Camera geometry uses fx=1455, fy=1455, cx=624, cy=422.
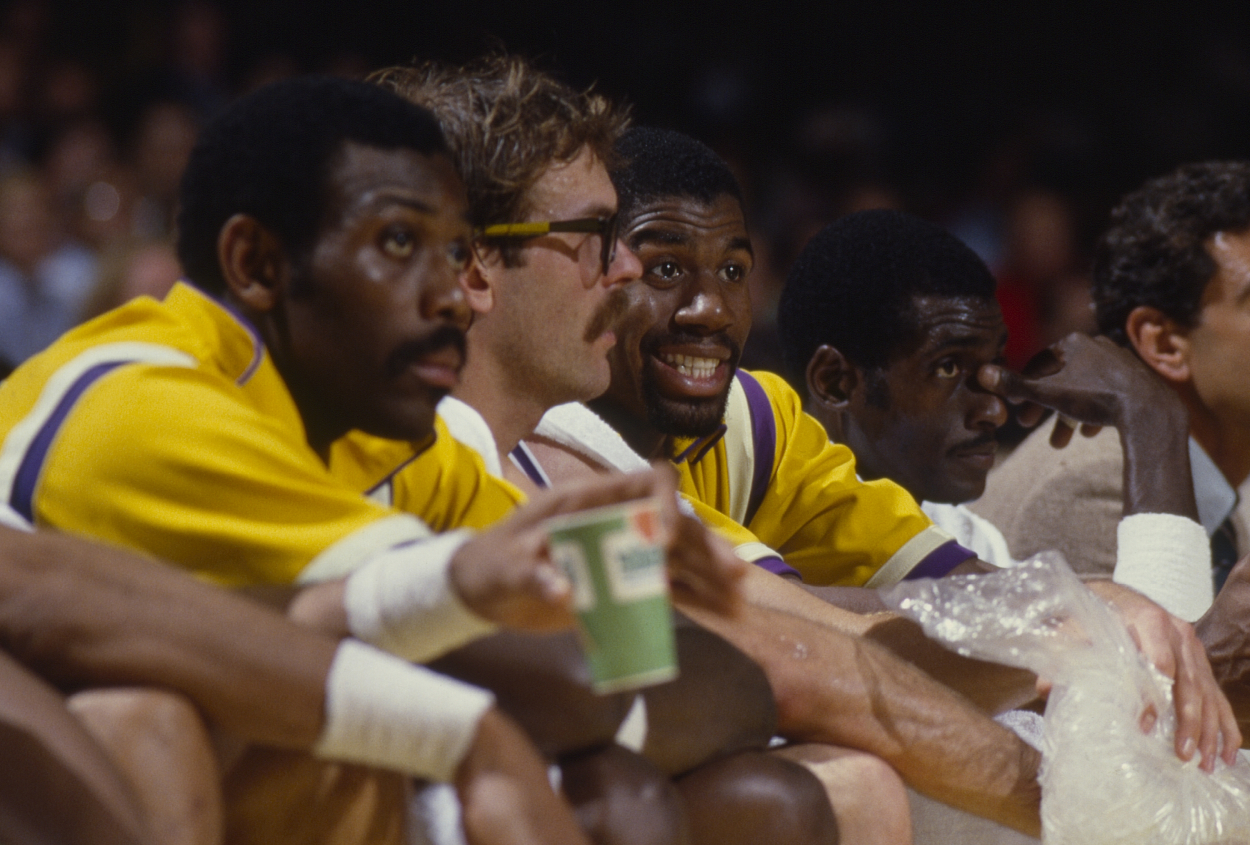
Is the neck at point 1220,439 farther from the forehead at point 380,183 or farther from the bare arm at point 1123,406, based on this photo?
the forehead at point 380,183

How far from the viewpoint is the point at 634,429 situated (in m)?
2.71

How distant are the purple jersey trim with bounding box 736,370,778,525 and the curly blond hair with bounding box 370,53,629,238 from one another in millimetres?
610

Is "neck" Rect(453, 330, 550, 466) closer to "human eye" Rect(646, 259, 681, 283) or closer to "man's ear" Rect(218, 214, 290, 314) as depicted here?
"human eye" Rect(646, 259, 681, 283)

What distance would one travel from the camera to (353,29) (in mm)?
6293

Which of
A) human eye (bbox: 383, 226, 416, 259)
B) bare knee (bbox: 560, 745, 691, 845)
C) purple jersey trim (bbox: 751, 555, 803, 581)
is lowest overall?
purple jersey trim (bbox: 751, 555, 803, 581)

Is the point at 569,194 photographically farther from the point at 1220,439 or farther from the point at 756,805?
the point at 1220,439

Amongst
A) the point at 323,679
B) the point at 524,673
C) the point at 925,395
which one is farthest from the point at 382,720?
the point at 925,395

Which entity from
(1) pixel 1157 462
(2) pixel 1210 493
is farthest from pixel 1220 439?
(1) pixel 1157 462

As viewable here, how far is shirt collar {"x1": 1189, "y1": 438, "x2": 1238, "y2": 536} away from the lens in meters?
3.23

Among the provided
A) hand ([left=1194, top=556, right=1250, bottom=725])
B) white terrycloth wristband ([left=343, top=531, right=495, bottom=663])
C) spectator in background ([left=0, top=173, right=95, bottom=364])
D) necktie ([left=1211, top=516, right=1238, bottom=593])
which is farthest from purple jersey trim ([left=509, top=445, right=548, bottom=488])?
spectator in background ([left=0, top=173, right=95, bottom=364])

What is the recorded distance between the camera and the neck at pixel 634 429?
270 cm

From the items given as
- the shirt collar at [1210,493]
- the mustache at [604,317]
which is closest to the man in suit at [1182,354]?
the shirt collar at [1210,493]

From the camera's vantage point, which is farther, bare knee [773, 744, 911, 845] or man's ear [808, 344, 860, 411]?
man's ear [808, 344, 860, 411]

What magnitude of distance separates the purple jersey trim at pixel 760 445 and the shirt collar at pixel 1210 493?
3.48 feet
